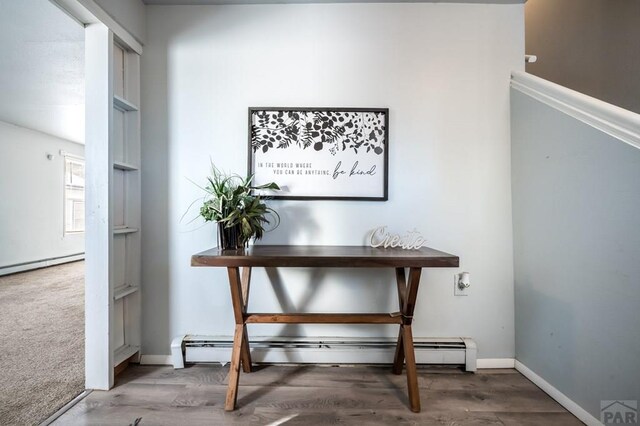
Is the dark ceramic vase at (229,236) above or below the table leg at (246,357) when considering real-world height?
above

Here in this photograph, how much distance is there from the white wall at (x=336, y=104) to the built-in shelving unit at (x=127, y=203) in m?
0.06

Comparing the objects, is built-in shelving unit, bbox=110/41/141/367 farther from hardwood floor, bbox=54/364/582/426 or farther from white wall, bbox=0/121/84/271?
white wall, bbox=0/121/84/271

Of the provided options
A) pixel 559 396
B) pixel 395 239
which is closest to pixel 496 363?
pixel 559 396

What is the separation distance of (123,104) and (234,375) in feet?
5.75

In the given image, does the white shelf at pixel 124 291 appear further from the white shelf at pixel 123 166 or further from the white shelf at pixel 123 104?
the white shelf at pixel 123 104

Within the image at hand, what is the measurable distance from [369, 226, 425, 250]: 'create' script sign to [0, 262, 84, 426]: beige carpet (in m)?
1.91

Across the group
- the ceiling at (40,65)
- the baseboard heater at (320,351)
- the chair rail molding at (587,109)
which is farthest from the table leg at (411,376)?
the ceiling at (40,65)

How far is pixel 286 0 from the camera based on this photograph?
1685 millimetres

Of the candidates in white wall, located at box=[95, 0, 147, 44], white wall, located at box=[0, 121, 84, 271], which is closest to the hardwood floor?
white wall, located at box=[95, 0, 147, 44]

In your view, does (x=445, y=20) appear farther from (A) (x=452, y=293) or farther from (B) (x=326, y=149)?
(A) (x=452, y=293)

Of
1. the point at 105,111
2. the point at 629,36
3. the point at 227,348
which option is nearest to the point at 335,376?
the point at 227,348

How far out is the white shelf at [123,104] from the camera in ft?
5.02

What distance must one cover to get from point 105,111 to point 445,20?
222 centimetres

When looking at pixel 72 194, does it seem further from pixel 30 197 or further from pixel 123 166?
pixel 123 166
